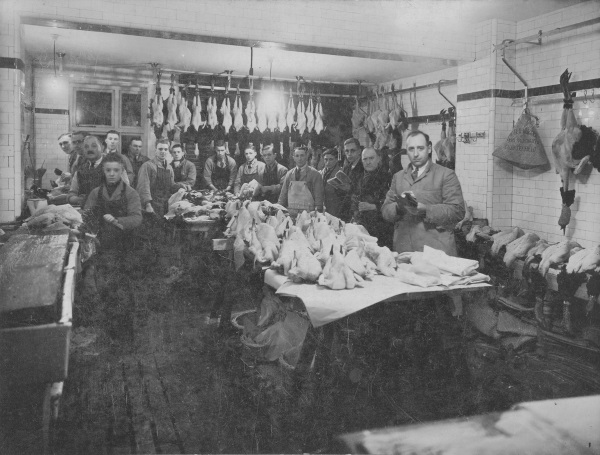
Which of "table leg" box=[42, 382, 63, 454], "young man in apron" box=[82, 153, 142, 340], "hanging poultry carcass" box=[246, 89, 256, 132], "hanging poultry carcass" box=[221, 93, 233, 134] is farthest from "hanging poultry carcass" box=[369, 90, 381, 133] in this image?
"table leg" box=[42, 382, 63, 454]

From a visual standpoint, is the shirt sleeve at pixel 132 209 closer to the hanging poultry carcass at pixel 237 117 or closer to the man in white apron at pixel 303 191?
the man in white apron at pixel 303 191

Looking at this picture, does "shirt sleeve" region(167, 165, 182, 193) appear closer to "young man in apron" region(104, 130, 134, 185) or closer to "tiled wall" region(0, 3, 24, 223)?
"young man in apron" region(104, 130, 134, 185)

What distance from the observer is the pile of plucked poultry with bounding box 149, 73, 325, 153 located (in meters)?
9.02

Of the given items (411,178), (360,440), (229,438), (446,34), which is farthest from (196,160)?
(360,440)

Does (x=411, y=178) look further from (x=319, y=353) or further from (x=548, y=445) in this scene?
(x=548, y=445)

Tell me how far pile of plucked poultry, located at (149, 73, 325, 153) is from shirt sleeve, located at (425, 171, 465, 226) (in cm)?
494

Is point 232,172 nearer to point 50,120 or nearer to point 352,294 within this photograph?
point 50,120

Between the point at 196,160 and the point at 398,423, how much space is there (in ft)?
22.3

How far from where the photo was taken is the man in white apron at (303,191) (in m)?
7.03

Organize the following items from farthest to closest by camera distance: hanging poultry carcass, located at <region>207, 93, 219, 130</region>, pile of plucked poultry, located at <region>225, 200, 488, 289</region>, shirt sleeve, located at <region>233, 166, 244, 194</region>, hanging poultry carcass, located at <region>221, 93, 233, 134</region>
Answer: hanging poultry carcass, located at <region>221, 93, 233, 134</region>, hanging poultry carcass, located at <region>207, 93, 219, 130</region>, shirt sleeve, located at <region>233, 166, 244, 194</region>, pile of plucked poultry, located at <region>225, 200, 488, 289</region>

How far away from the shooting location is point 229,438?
3.14 meters

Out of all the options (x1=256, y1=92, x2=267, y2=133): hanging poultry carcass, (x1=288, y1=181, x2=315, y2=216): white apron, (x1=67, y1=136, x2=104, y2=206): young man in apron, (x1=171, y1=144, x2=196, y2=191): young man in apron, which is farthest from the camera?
(x1=256, y1=92, x2=267, y2=133): hanging poultry carcass

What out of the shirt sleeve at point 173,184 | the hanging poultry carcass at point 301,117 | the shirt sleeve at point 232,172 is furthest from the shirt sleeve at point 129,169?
the hanging poultry carcass at point 301,117

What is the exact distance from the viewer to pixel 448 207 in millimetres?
4719
